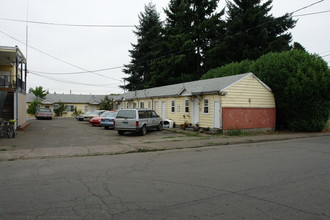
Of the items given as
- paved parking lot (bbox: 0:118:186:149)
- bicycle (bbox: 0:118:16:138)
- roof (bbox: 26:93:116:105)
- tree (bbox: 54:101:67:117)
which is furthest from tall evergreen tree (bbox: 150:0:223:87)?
bicycle (bbox: 0:118:16:138)

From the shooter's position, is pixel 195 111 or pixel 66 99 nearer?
pixel 195 111

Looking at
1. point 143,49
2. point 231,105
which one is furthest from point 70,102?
point 231,105

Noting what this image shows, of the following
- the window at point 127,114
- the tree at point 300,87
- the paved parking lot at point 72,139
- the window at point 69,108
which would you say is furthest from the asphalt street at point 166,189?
the window at point 69,108

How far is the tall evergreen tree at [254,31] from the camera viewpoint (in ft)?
116

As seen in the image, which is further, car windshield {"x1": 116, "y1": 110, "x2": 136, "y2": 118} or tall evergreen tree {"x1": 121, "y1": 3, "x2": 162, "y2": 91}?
tall evergreen tree {"x1": 121, "y1": 3, "x2": 162, "y2": 91}

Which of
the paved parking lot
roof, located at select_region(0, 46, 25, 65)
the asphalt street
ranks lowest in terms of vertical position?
the asphalt street

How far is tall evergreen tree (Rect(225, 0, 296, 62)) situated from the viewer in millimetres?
35406

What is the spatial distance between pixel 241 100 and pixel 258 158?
1006 cm

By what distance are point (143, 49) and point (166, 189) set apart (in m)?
51.6

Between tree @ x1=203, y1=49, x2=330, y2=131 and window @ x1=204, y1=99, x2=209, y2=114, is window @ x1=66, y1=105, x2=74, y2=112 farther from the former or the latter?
tree @ x1=203, y1=49, x2=330, y2=131

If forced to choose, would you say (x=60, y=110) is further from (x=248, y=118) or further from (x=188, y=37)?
(x=248, y=118)

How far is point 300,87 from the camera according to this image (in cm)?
1861

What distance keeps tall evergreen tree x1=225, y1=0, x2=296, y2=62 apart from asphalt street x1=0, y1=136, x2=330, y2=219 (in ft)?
99.7

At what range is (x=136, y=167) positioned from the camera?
7.74 metres
